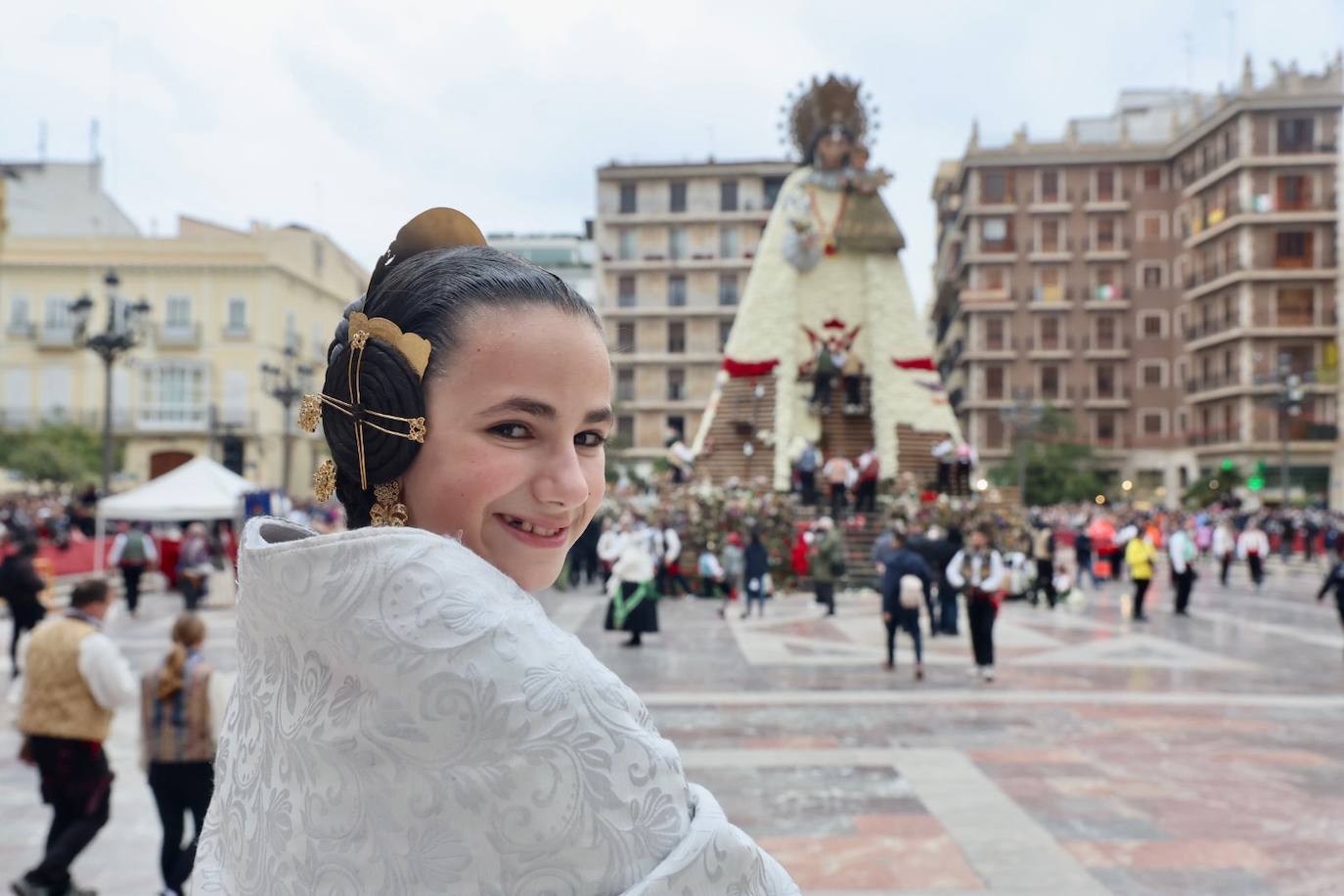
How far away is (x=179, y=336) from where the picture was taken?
4359cm

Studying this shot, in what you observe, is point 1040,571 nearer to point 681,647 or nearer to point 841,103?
point 681,647

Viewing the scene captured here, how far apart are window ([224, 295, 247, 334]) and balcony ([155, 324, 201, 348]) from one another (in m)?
1.19

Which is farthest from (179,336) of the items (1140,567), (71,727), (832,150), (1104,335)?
(1104,335)

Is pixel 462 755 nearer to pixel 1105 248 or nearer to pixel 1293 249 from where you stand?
pixel 1293 249

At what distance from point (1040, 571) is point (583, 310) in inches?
755

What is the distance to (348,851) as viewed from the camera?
3.82ft

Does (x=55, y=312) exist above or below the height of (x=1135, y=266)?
below

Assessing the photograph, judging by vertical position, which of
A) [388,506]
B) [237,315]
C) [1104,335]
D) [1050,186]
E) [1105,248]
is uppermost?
[1050,186]

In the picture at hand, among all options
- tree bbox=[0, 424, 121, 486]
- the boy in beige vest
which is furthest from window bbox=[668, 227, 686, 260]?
the boy in beige vest

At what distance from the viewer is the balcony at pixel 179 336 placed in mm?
43562

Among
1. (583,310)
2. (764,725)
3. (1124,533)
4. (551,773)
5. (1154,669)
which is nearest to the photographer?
(551,773)

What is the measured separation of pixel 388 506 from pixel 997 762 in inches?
292

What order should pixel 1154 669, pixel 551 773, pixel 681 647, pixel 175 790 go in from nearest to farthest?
pixel 551 773, pixel 175 790, pixel 1154 669, pixel 681 647

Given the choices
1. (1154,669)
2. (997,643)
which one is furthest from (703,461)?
(1154,669)
